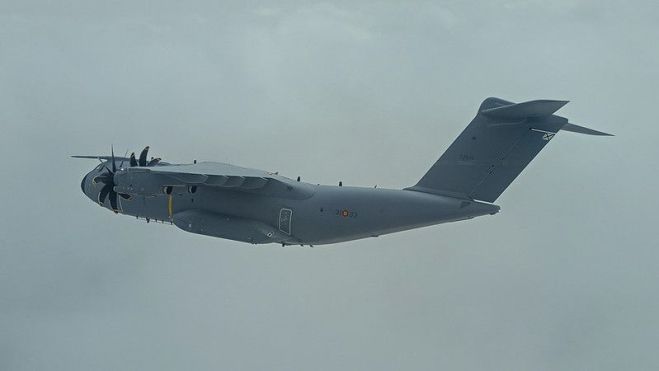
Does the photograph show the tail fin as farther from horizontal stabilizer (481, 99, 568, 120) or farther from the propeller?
the propeller

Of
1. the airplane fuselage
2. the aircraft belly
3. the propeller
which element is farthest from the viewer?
the propeller

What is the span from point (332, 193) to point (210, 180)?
388 cm

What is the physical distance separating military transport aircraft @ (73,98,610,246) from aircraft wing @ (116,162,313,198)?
1.3 inches

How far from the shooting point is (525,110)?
2984 centimetres

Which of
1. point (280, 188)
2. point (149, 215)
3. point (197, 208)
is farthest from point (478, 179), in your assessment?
point (149, 215)

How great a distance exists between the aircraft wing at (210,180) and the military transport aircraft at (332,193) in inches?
1.3

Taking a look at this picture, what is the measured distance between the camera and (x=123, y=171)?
34719 mm

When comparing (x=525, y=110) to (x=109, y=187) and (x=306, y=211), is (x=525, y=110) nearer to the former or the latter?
(x=306, y=211)

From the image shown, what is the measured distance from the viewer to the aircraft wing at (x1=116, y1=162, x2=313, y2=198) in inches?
1325

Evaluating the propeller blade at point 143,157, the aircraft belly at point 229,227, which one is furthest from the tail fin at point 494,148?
the propeller blade at point 143,157

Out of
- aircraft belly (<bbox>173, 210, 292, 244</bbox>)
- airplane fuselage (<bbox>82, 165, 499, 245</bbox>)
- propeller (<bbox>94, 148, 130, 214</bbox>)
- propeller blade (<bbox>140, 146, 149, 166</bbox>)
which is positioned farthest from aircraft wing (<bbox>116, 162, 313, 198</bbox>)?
propeller blade (<bbox>140, 146, 149, 166</bbox>)

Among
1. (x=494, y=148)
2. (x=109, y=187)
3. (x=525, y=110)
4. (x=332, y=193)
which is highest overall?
(x=525, y=110)

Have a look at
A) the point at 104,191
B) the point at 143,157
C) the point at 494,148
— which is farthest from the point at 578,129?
the point at 104,191

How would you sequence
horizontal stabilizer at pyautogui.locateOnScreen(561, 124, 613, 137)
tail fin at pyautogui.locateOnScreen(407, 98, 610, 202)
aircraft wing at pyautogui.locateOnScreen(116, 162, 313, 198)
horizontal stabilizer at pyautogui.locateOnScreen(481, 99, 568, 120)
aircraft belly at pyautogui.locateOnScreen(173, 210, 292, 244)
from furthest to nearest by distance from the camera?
1. aircraft belly at pyautogui.locateOnScreen(173, 210, 292, 244)
2. aircraft wing at pyautogui.locateOnScreen(116, 162, 313, 198)
3. horizontal stabilizer at pyautogui.locateOnScreen(561, 124, 613, 137)
4. tail fin at pyautogui.locateOnScreen(407, 98, 610, 202)
5. horizontal stabilizer at pyautogui.locateOnScreen(481, 99, 568, 120)
